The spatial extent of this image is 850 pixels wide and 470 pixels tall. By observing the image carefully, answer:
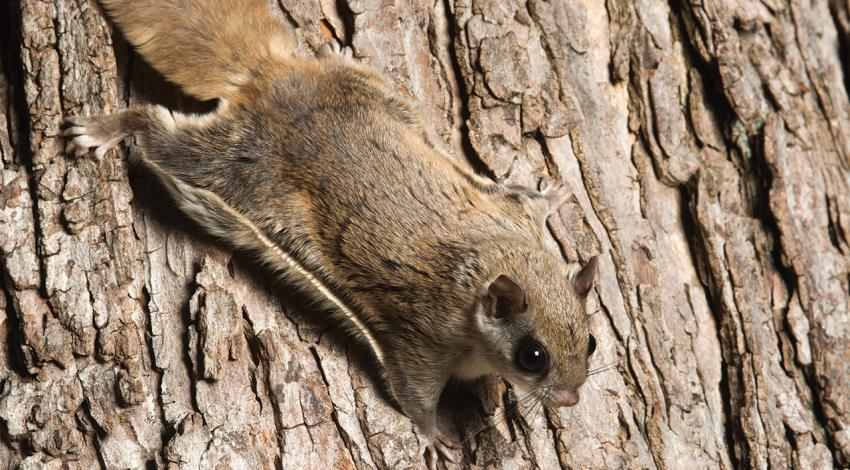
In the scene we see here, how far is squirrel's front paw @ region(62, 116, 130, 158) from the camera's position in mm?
3775

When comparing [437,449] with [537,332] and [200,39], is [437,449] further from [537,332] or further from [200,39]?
[200,39]

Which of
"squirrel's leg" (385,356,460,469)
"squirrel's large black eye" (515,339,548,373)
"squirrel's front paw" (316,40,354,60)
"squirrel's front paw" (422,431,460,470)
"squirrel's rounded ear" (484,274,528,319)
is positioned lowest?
"squirrel's front paw" (422,431,460,470)

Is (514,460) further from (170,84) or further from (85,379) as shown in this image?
(170,84)

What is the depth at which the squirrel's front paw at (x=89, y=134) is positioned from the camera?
378cm

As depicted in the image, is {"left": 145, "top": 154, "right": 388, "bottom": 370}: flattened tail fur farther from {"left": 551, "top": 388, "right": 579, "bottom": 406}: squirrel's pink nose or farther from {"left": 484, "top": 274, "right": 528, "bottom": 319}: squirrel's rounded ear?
{"left": 551, "top": 388, "right": 579, "bottom": 406}: squirrel's pink nose

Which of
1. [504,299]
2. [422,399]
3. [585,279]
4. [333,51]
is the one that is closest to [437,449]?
[422,399]

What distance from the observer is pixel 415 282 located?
385 cm

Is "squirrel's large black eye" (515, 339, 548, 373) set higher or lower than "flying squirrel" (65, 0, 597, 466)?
lower

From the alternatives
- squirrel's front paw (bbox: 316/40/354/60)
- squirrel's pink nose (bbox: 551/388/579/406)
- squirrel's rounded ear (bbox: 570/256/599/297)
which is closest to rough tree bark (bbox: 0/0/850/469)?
squirrel's front paw (bbox: 316/40/354/60)

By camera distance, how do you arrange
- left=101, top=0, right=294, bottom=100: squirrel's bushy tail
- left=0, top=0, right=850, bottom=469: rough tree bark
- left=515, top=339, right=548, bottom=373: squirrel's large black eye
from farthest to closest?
left=101, top=0, right=294, bottom=100: squirrel's bushy tail
left=515, top=339, right=548, bottom=373: squirrel's large black eye
left=0, top=0, right=850, bottom=469: rough tree bark

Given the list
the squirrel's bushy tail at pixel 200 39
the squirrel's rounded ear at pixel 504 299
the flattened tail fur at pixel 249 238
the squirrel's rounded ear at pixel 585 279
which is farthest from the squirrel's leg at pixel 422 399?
the squirrel's bushy tail at pixel 200 39

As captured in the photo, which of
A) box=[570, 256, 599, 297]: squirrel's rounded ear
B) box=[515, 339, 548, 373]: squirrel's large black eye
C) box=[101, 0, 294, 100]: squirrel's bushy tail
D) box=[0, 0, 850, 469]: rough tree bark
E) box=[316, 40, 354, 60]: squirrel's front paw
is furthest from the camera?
box=[316, 40, 354, 60]: squirrel's front paw

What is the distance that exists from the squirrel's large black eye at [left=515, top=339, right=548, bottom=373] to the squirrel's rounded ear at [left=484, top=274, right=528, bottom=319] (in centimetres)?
15

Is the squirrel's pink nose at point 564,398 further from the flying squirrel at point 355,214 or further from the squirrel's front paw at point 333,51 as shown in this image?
the squirrel's front paw at point 333,51
